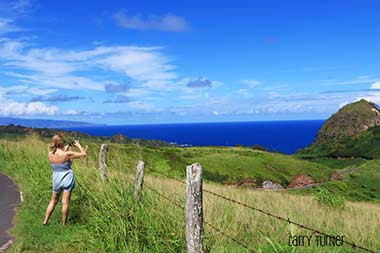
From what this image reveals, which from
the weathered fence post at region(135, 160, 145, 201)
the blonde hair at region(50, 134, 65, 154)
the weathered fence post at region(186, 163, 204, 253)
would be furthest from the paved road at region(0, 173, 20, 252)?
the weathered fence post at region(186, 163, 204, 253)

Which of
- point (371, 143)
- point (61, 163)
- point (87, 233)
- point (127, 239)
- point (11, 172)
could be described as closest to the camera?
point (127, 239)

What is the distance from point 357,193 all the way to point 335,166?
2597 inches

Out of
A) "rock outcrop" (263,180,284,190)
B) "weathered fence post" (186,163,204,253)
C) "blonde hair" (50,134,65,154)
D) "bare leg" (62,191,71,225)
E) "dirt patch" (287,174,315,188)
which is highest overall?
"blonde hair" (50,134,65,154)

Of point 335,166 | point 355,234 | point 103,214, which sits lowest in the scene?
point 335,166

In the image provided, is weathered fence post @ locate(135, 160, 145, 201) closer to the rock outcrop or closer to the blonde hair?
the blonde hair

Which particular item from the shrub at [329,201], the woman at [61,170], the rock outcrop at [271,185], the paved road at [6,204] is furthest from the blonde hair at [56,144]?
the rock outcrop at [271,185]

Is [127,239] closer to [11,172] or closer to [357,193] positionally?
[11,172]

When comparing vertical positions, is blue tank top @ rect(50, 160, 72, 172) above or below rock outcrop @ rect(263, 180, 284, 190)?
above

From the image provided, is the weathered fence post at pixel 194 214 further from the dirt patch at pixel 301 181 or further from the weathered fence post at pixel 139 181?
the dirt patch at pixel 301 181

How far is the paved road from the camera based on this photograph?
10672mm

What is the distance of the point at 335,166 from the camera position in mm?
138125

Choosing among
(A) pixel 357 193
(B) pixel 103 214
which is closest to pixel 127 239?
(B) pixel 103 214

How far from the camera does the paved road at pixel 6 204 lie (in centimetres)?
1067

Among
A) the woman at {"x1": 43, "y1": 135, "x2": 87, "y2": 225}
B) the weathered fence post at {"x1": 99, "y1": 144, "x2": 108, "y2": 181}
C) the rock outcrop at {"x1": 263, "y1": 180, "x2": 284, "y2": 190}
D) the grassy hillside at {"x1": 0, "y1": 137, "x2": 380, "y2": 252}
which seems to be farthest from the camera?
the rock outcrop at {"x1": 263, "y1": 180, "x2": 284, "y2": 190}
